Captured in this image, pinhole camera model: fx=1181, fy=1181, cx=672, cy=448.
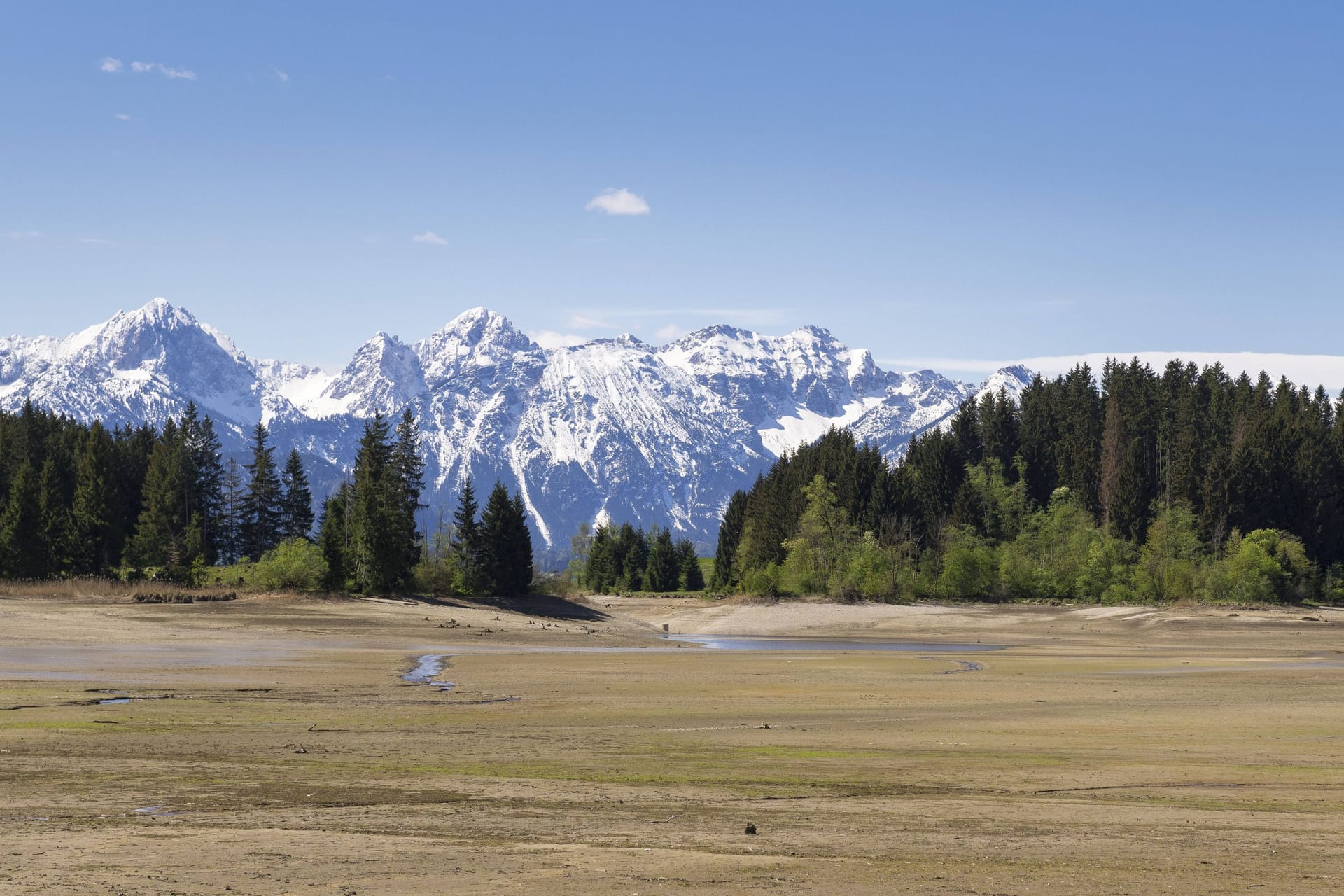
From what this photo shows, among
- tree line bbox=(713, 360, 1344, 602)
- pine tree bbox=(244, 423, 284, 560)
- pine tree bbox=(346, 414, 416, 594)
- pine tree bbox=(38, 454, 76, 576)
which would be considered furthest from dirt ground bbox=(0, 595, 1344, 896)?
pine tree bbox=(244, 423, 284, 560)

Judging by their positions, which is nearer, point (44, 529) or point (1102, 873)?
point (1102, 873)

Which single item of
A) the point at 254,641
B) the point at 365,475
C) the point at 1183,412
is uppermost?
the point at 1183,412

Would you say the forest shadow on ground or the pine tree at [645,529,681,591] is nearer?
the forest shadow on ground

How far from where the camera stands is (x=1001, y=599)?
351 ft

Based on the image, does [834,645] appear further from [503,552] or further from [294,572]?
[294,572]

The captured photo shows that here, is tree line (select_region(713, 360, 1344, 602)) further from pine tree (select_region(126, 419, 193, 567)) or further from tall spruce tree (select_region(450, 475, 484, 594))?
pine tree (select_region(126, 419, 193, 567))

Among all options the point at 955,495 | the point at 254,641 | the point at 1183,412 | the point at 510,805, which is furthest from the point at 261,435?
the point at 510,805

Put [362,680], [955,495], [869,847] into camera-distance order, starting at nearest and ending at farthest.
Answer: [869,847] → [362,680] → [955,495]

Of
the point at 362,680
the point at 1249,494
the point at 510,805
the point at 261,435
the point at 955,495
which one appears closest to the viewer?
the point at 510,805

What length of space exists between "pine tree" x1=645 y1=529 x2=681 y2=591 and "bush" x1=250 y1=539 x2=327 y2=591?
76504 millimetres

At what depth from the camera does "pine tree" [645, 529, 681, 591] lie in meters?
161

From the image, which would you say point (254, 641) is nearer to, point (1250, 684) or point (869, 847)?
point (1250, 684)

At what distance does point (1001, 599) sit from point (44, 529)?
80963mm

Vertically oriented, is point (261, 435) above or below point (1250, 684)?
above
